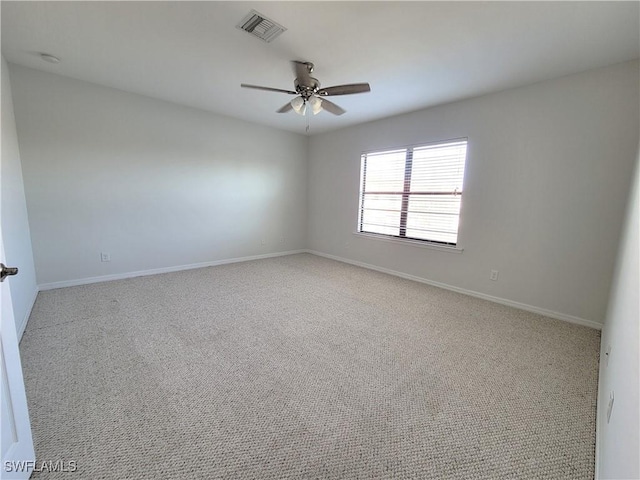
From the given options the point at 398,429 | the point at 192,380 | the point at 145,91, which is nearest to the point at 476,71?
the point at 398,429

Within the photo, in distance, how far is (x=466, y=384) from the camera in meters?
1.75

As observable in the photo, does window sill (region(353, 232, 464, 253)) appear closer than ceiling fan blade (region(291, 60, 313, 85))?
No

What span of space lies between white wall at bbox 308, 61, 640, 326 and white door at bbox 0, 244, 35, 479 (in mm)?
3956

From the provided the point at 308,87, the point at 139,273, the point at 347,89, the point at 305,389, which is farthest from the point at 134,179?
the point at 305,389

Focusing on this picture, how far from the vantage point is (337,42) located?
7.09ft

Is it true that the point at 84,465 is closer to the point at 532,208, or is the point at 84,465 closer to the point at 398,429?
the point at 398,429

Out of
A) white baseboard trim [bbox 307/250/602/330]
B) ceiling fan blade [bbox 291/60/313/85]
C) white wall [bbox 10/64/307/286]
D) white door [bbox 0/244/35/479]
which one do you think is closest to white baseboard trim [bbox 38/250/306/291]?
white wall [bbox 10/64/307/286]

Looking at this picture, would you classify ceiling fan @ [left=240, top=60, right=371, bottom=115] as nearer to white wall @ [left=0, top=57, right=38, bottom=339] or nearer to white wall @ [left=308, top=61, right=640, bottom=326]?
white wall @ [left=308, top=61, right=640, bottom=326]

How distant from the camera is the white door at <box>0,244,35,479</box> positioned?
0.93 m

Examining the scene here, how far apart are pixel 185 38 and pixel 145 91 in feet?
5.58

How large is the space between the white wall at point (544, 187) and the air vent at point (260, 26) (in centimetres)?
245

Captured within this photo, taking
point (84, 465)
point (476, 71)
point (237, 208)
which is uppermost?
point (476, 71)

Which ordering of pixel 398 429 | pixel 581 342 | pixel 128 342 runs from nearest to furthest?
pixel 398 429, pixel 128 342, pixel 581 342

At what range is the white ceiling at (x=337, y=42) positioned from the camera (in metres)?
1.80
